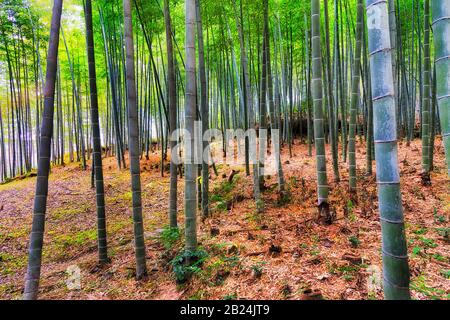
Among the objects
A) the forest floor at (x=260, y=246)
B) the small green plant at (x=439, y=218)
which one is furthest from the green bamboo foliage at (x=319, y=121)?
the small green plant at (x=439, y=218)

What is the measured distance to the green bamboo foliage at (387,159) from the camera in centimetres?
117

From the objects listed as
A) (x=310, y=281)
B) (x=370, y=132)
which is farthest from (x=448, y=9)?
(x=370, y=132)

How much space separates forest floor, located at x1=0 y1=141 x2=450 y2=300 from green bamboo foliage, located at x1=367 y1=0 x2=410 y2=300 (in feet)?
3.73

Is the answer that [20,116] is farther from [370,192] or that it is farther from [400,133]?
[400,133]

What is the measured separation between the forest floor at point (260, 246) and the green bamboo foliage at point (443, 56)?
156 cm

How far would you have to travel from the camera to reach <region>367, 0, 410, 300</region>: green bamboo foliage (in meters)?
1.17

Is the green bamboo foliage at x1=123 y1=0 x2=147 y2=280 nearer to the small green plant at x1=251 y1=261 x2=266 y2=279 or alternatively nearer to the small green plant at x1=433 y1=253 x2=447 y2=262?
the small green plant at x1=251 y1=261 x2=266 y2=279

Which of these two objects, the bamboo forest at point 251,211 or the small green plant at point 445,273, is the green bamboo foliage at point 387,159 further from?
the small green plant at point 445,273

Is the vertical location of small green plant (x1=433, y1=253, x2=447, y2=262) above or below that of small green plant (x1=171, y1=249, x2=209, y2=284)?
above

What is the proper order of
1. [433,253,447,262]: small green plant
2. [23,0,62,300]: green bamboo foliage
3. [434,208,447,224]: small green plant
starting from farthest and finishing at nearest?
[434,208,447,224]: small green plant
[433,253,447,262]: small green plant
[23,0,62,300]: green bamboo foliage

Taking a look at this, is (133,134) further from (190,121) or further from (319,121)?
(319,121)

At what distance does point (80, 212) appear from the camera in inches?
247

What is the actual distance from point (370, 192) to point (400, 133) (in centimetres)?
576

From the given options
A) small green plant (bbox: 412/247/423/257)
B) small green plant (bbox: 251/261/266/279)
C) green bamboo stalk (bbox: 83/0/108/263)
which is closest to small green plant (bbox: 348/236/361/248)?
small green plant (bbox: 412/247/423/257)
